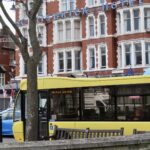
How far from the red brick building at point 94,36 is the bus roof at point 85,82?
28656 mm

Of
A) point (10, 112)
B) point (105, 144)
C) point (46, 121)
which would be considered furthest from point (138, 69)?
point (105, 144)

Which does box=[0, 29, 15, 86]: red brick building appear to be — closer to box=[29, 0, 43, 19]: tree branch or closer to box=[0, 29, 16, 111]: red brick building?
box=[0, 29, 16, 111]: red brick building

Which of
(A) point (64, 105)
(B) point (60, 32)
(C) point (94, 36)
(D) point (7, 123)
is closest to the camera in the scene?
(A) point (64, 105)

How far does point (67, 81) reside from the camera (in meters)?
18.9

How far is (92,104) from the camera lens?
1822 centimetres

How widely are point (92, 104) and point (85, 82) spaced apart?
839 millimetres

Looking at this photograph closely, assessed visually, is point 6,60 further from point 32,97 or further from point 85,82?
point 32,97

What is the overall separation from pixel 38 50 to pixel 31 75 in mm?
782

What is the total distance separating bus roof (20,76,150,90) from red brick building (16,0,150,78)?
94.0 ft

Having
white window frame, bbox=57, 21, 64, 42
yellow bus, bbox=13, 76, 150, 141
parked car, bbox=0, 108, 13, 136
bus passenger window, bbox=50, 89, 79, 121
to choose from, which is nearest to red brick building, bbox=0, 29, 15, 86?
white window frame, bbox=57, 21, 64, 42

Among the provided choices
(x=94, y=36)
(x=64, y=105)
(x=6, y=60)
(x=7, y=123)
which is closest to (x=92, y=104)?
(x=64, y=105)

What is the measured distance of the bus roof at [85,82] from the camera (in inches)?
680

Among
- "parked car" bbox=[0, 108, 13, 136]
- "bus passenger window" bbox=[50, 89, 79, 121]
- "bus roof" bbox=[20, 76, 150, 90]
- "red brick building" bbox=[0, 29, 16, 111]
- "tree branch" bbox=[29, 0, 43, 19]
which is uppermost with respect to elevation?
"red brick building" bbox=[0, 29, 16, 111]

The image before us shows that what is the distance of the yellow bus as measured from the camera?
56.3 feet
